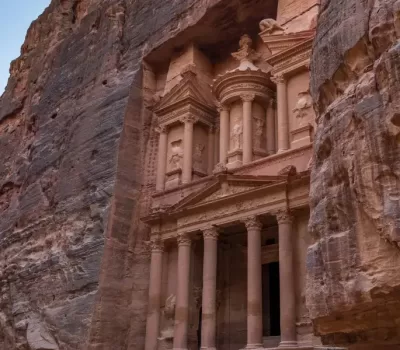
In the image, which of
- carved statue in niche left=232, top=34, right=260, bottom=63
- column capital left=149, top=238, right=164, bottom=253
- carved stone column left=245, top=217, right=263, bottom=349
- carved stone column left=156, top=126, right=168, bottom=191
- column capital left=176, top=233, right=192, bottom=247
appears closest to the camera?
carved stone column left=245, top=217, right=263, bottom=349

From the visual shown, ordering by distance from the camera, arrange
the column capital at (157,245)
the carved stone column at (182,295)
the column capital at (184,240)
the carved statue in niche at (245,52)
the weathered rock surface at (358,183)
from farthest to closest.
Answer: the carved statue in niche at (245,52) < the column capital at (157,245) < the column capital at (184,240) < the carved stone column at (182,295) < the weathered rock surface at (358,183)

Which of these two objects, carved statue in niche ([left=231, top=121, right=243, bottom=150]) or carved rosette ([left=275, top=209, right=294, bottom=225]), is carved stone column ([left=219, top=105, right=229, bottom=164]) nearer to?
carved statue in niche ([left=231, top=121, right=243, bottom=150])

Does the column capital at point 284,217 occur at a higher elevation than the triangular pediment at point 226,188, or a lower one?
lower

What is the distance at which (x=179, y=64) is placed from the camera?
57.3 ft

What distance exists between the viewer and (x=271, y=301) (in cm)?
1447

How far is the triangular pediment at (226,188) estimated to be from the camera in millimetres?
12758

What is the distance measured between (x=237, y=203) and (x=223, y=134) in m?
2.97

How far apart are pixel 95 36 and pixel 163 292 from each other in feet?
33.2

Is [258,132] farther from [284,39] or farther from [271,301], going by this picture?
[271,301]

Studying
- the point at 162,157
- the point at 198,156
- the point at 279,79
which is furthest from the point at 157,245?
the point at 279,79

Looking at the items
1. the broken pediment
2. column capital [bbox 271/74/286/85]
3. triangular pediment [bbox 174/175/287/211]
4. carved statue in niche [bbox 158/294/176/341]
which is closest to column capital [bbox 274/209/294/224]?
triangular pediment [bbox 174/175/287/211]

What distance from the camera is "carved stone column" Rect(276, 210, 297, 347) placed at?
1141cm

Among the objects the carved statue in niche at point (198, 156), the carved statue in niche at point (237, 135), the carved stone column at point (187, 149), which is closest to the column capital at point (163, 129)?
the carved stone column at point (187, 149)

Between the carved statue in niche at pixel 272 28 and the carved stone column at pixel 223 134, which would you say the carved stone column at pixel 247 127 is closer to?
the carved stone column at pixel 223 134
